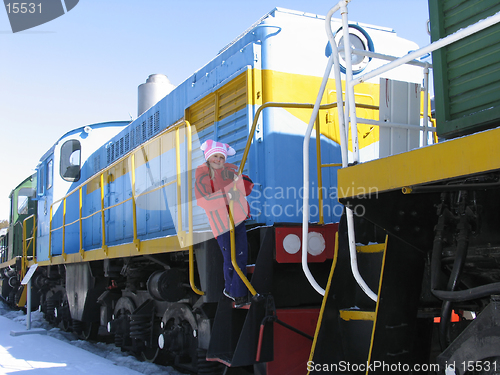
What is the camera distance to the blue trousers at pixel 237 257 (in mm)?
3439

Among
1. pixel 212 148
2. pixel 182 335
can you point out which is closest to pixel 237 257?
pixel 212 148

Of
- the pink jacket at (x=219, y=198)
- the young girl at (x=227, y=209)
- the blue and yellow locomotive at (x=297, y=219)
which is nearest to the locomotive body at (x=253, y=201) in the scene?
the blue and yellow locomotive at (x=297, y=219)

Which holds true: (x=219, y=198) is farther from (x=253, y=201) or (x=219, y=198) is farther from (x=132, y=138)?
(x=132, y=138)

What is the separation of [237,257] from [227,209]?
0.35 metres

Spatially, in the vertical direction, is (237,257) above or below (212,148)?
below

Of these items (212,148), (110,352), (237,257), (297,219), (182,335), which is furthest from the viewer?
(110,352)

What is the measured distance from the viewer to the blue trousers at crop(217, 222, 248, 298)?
11.3ft

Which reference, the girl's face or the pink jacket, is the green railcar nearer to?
the pink jacket

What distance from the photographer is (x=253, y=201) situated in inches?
156

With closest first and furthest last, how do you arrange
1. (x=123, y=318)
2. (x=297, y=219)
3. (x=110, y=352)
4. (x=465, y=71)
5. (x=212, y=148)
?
1. (x=465, y=71)
2. (x=212, y=148)
3. (x=297, y=219)
4. (x=123, y=318)
5. (x=110, y=352)

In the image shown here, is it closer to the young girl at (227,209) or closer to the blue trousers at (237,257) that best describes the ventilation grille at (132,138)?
the young girl at (227,209)

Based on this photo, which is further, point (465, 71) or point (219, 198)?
point (219, 198)

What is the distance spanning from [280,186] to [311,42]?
131 cm

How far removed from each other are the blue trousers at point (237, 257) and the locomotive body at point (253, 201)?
93mm
